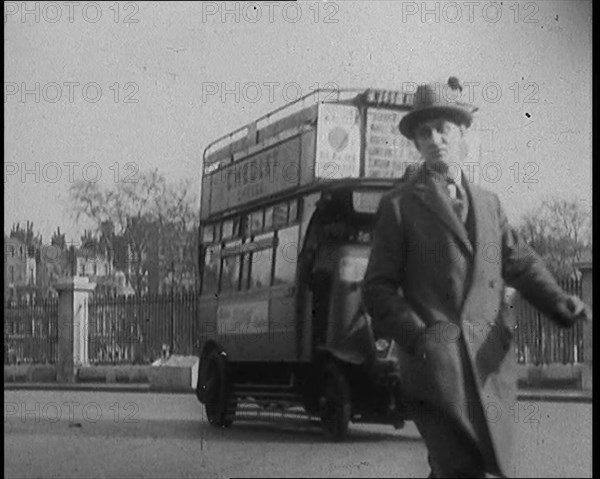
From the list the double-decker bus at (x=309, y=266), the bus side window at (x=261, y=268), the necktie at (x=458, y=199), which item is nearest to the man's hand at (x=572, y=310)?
the necktie at (x=458, y=199)

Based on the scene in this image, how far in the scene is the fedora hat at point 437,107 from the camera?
3510 mm

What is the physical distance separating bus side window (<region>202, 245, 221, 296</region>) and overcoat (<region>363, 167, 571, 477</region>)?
0.58 metres

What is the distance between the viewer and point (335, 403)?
11.4 ft

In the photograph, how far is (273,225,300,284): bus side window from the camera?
3.53m

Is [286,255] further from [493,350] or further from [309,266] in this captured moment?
[493,350]

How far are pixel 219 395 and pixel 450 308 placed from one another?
35.5 inches

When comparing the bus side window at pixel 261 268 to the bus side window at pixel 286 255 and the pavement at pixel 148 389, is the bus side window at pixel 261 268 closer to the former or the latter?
the bus side window at pixel 286 255

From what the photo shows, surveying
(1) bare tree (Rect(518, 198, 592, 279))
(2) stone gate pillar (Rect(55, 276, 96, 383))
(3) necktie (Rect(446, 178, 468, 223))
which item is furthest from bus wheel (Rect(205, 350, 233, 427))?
(1) bare tree (Rect(518, 198, 592, 279))

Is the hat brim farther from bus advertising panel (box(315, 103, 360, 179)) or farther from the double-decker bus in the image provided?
bus advertising panel (box(315, 103, 360, 179))

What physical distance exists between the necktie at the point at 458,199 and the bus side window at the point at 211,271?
87 centimetres

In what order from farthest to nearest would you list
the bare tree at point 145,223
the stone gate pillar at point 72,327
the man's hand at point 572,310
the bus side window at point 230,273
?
1. the stone gate pillar at point 72,327
2. the bare tree at point 145,223
3. the bus side window at point 230,273
4. the man's hand at point 572,310
